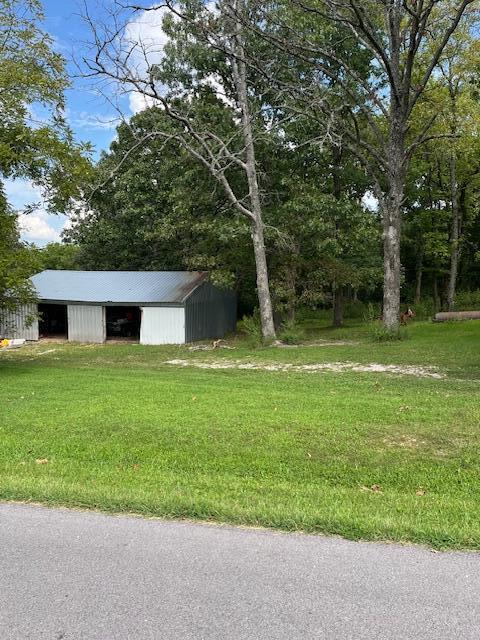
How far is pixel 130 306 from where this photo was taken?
91.0ft

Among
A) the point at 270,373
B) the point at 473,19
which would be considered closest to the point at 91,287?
the point at 270,373

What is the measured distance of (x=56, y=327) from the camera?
32188mm

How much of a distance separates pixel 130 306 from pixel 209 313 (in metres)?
4.37

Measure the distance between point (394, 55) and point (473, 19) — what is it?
5.78 meters

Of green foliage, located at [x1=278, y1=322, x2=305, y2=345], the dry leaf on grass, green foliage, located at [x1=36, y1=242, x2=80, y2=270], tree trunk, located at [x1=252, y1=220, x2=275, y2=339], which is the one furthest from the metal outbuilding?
the dry leaf on grass

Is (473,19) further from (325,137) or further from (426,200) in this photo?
(426,200)

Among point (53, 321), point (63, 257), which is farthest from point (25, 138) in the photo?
point (63, 257)

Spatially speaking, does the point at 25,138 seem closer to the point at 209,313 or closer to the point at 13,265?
the point at 13,265

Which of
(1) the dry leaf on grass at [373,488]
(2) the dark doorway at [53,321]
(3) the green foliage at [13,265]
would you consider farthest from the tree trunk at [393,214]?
(2) the dark doorway at [53,321]

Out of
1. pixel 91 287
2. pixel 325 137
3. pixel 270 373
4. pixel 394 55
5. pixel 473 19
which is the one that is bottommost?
pixel 270 373

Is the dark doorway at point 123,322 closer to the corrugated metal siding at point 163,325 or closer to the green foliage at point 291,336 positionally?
the corrugated metal siding at point 163,325

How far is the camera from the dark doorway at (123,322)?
1179 inches

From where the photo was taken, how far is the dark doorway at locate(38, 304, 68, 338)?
31.2 meters

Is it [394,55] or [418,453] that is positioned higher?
[394,55]
